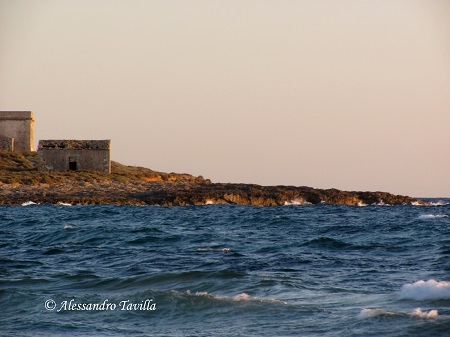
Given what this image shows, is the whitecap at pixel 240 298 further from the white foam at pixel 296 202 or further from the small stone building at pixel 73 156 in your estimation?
the small stone building at pixel 73 156

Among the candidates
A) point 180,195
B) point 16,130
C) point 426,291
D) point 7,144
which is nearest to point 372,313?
point 426,291

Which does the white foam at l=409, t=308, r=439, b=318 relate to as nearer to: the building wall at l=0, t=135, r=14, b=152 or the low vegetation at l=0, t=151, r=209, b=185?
the low vegetation at l=0, t=151, r=209, b=185

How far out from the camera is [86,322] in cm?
1164

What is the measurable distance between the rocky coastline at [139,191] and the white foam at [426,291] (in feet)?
108

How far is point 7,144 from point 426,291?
55.2 meters

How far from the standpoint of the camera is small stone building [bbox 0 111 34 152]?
6325cm

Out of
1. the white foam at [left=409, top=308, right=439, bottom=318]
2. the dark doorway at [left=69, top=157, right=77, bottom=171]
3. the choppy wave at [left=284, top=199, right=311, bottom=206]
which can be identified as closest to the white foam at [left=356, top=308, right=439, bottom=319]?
the white foam at [left=409, top=308, right=439, bottom=318]

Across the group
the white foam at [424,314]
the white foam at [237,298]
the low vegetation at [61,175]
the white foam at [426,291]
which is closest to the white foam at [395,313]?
the white foam at [424,314]

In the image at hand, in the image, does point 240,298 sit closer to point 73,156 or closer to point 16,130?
point 73,156

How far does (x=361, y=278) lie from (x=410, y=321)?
152 inches

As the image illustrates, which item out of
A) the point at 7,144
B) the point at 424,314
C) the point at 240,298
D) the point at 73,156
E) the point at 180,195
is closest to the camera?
the point at 424,314

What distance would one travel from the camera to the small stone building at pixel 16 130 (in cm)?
6325

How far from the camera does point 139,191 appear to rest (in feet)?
161

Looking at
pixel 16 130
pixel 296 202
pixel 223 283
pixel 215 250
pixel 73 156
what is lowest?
pixel 223 283
